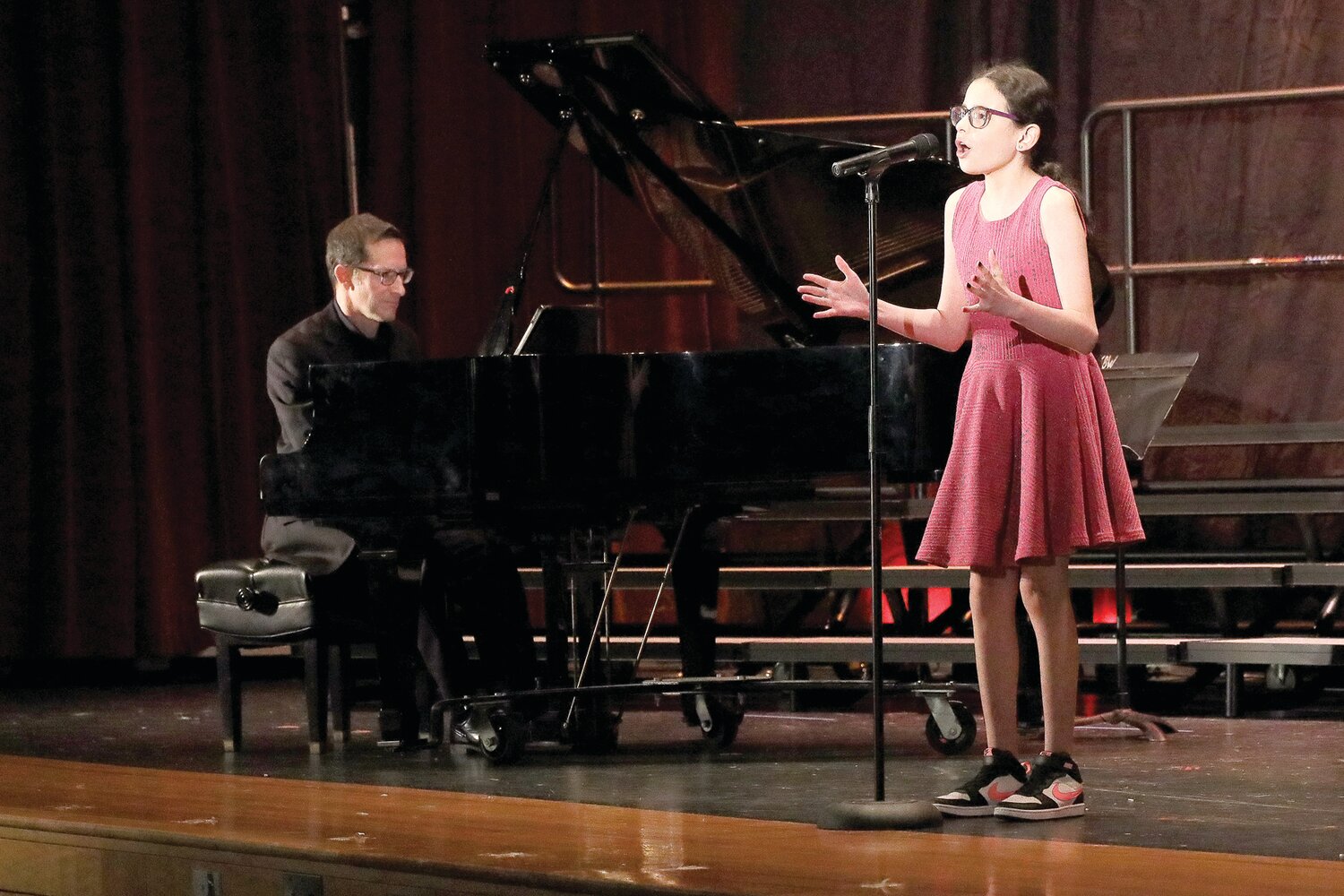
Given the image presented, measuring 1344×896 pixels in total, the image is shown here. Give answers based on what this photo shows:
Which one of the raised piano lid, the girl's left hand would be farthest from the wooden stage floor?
the raised piano lid

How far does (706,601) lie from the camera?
180 inches

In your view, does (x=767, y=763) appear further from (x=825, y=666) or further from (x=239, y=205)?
(x=239, y=205)

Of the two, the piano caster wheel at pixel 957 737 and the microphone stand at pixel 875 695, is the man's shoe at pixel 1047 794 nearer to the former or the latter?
the microphone stand at pixel 875 695

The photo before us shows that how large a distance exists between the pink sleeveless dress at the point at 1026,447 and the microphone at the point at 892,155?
275mm

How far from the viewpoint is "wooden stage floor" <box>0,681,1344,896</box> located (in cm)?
249

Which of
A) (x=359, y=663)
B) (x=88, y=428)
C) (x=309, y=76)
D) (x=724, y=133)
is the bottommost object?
(x=359, y=663)

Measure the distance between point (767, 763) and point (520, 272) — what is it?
133cm

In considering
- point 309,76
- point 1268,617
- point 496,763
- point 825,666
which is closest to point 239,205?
point 309,76

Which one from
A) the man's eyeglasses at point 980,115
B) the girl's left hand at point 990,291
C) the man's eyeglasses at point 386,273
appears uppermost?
the man's eyeglasses at point 980,115

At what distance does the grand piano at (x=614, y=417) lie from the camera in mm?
3973

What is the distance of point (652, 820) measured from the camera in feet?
10.1

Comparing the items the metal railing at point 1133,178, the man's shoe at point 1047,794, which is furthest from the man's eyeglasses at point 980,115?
the metal railing at point 1133,178

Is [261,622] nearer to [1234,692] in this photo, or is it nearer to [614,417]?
[614,417]

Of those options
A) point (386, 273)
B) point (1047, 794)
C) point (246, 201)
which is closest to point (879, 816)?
point (1047, 794)
